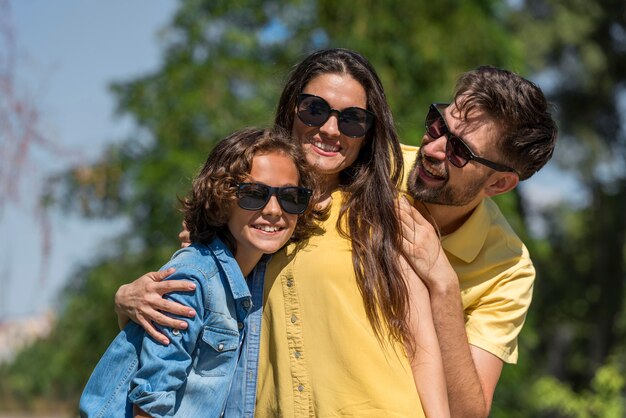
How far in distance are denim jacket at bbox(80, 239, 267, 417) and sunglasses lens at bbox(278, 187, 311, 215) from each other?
8.2 inches

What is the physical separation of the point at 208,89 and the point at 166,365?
6.83 meters

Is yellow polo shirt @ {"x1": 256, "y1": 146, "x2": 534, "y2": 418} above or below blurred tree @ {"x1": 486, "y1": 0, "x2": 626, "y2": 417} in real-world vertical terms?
below

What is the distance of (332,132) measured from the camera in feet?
9.03

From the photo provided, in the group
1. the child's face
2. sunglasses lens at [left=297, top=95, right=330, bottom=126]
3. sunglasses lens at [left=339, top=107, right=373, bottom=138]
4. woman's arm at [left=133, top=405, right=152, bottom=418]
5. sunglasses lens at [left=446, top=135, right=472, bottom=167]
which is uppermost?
sunglasses lens at [left=297, top=95, right=330, bottom=126]

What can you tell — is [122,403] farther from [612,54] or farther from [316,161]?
[612,54]

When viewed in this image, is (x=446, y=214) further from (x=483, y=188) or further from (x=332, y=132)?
(x=332, y=132)

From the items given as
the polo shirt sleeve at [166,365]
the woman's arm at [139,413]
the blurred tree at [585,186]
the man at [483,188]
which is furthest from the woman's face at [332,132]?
the blurred tree at [585,186]

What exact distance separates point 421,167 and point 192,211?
2.45 ft

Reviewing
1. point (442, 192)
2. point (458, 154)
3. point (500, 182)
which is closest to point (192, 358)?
point (442, 192)

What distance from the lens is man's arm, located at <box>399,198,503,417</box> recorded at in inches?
106

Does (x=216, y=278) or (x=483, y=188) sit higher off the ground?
(x=483, y=188)

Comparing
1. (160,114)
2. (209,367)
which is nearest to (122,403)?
(209,367)

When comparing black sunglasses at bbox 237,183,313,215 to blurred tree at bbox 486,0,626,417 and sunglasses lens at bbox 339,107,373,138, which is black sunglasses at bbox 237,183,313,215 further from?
blurred tree at bbox 486,0,626,417

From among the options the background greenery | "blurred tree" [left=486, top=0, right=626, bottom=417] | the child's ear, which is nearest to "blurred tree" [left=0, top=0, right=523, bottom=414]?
the background greenery
